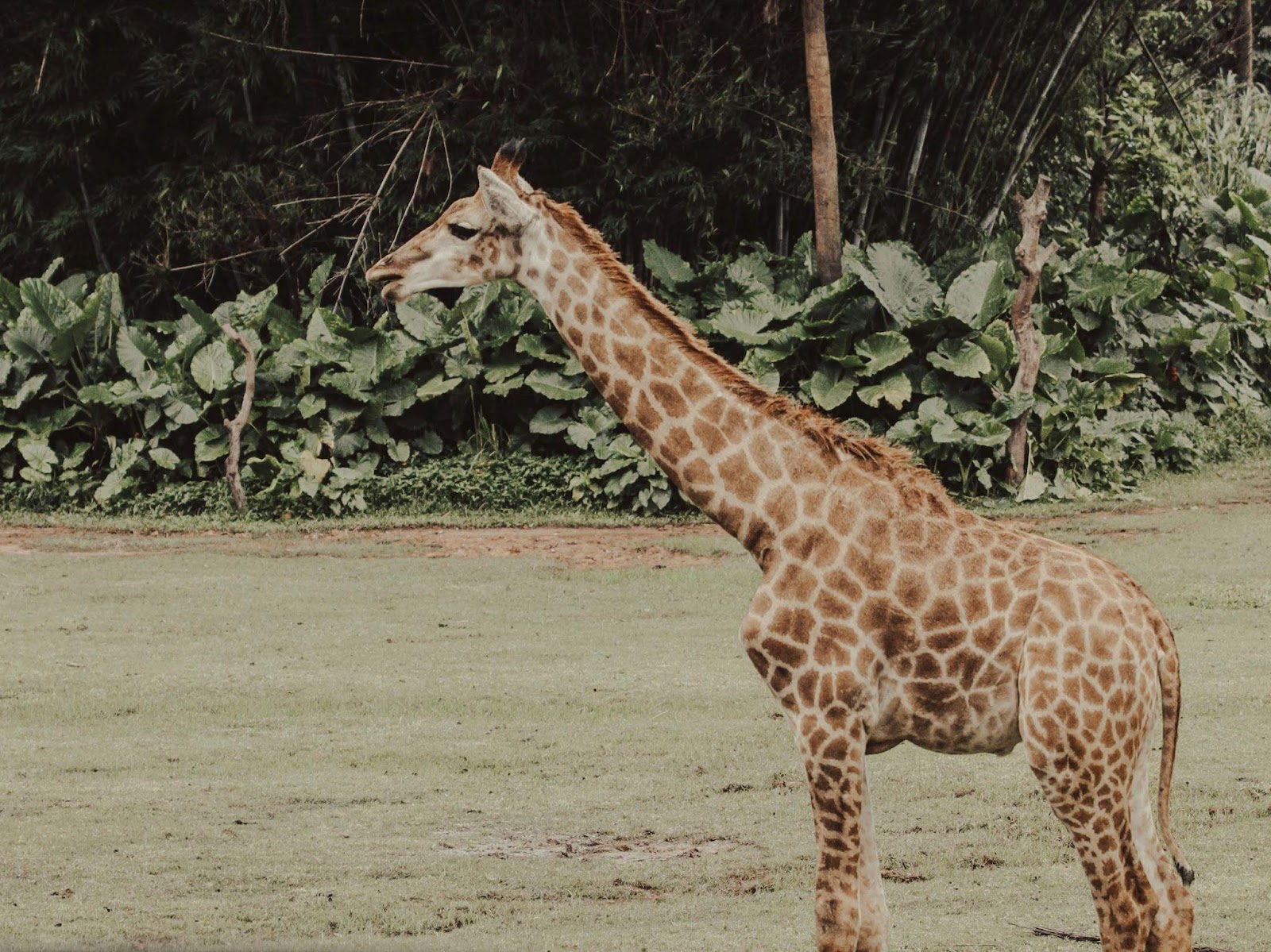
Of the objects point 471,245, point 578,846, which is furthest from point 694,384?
point 578,846

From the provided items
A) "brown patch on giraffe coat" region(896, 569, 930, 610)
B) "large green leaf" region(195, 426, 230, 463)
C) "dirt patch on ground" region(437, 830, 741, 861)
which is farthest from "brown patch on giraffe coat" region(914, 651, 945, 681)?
"large green leaf" region(195, 426, 230, 463)

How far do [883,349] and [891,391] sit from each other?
47cm

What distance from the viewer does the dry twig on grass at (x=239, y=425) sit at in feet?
49.9

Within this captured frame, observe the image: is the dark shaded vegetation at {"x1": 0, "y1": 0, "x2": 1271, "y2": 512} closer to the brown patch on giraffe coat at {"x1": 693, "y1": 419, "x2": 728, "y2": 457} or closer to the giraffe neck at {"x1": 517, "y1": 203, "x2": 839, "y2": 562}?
the giraffe neck at {"x1": 517, "y1": 203, "x2": 839, "y2": 562}

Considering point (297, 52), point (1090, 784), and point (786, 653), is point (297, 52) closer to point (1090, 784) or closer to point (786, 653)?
point (786, 653)

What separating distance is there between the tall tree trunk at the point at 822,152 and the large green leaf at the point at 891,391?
126 centimetres

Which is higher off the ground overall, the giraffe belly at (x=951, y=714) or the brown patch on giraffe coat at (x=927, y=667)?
the brown patch on giraffe coat at (x=927, y=667)

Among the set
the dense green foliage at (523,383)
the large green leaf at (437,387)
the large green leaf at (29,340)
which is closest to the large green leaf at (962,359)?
the dense green foliage at (523,383)

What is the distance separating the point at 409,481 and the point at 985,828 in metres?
9.67

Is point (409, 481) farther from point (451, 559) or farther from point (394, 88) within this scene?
point (394, 88)

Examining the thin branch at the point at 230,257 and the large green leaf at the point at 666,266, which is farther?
the thin branch at the point at 230,257

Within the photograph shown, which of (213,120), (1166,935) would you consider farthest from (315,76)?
(1166,935)

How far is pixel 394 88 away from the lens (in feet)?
54.6

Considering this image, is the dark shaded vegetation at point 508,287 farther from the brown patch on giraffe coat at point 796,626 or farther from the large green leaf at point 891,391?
the brown patch on giraffe coat at point 796,626
